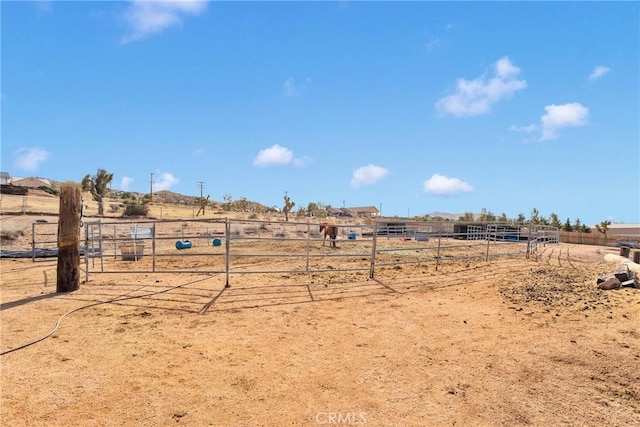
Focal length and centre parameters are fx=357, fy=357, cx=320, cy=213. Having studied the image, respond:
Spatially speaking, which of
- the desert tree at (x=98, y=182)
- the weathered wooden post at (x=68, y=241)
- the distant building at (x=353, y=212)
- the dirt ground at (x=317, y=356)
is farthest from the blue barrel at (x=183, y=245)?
the distant building at (x=353, y=212)

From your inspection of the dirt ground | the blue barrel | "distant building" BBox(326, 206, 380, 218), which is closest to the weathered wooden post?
the dirt ground

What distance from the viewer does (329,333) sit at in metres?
4.77

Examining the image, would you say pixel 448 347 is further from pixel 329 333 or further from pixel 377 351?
pixel 329 333

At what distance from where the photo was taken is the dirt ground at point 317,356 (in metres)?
3.00

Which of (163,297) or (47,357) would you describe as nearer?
(47,357)

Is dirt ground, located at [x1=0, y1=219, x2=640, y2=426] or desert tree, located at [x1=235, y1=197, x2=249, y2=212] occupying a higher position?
desert tree, located at [x1=235, y1=197, x2=249, y2=212]

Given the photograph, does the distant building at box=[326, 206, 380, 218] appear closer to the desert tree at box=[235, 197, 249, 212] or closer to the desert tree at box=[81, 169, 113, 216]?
the desert tree at box=[235, 197, 249, 212]

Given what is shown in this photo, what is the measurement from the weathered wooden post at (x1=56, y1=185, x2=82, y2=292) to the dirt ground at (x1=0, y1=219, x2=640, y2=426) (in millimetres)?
262

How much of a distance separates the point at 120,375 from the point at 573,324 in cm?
580

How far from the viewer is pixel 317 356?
4047 mm

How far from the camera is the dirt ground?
3.00 m

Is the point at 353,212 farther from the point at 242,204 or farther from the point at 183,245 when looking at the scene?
the point at 183,245

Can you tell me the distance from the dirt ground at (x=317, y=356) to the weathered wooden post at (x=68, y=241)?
0.86 ft

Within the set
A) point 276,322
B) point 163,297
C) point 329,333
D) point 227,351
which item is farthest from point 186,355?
point 163,297
